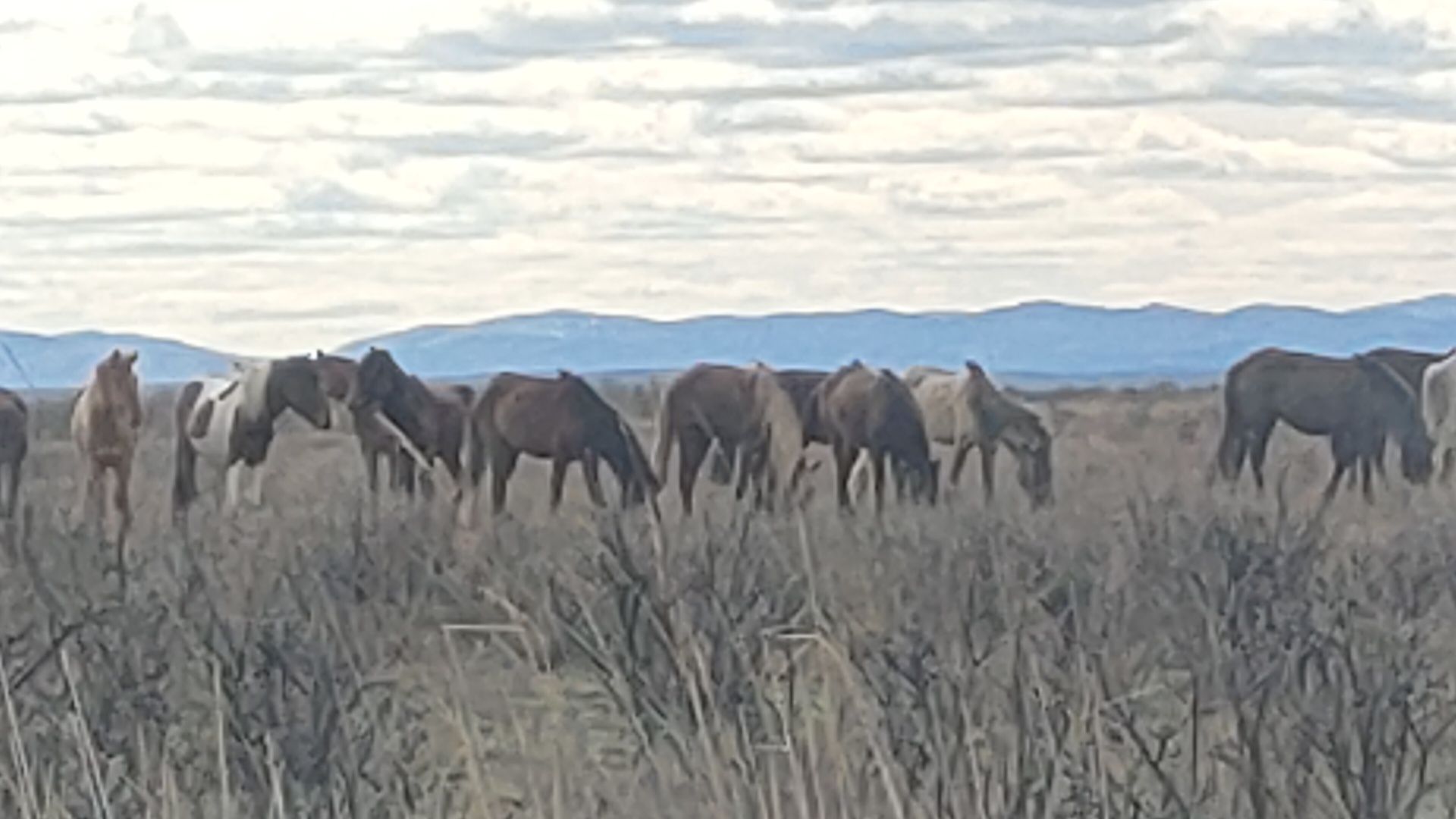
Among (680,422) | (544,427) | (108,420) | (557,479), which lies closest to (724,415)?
(680,422)

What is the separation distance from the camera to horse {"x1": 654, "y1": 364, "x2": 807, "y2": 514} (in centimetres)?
1811

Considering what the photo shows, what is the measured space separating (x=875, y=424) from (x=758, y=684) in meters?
14.6

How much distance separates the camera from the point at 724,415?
1862 cm

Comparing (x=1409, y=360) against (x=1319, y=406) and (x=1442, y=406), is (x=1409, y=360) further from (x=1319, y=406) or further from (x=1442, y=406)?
(x=1442, y=406)

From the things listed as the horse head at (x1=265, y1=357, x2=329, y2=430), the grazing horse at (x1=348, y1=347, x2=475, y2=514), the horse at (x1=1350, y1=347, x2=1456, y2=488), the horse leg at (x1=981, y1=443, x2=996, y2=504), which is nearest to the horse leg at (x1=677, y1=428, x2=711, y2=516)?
the grazing horse at (x1=348, y1=347, x2=475, y2=514)

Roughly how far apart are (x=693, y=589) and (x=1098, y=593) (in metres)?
1.15

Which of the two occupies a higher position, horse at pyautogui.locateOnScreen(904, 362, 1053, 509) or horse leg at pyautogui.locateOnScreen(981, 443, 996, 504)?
horse at pyautogui.locateOnScreen(904, 362, 1053, 509)

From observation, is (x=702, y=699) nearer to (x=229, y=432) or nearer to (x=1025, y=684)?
(x=1025, y=684)

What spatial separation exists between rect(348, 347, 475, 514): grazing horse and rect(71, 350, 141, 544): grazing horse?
5.86 feet

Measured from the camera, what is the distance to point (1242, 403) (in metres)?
20.5

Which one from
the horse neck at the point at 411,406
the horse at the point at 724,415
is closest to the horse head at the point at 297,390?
the horse neck at the point at 411,406

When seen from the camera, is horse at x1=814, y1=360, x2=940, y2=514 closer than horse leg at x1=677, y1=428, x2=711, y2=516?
No

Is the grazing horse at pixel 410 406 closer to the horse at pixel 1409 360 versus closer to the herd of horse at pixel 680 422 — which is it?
the herd of horse at pixel 680 422

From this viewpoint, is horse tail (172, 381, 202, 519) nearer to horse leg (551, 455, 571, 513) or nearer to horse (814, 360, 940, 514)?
horse leg (551, 455, 571, 513)
